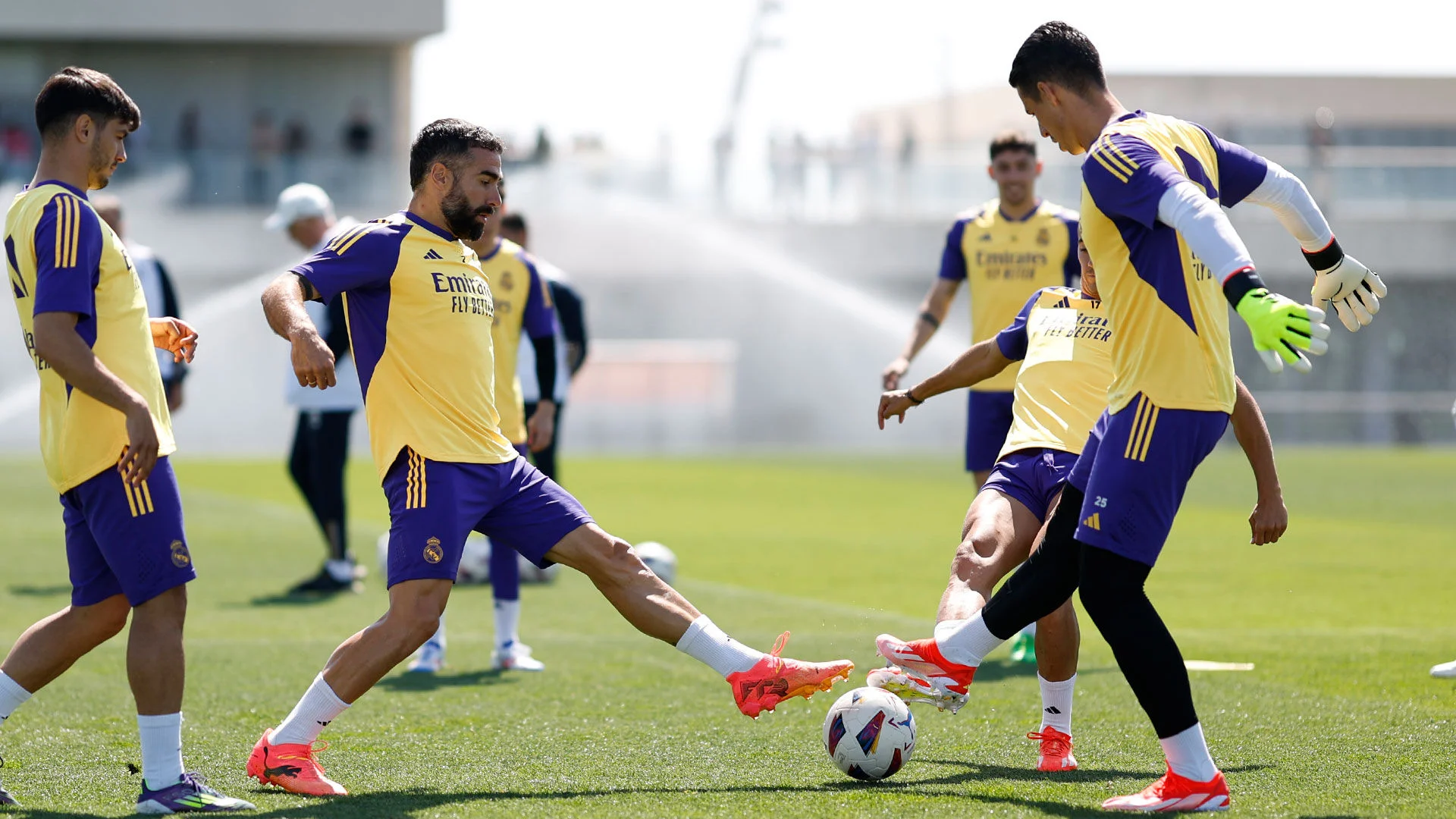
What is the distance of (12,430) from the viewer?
32969 mm

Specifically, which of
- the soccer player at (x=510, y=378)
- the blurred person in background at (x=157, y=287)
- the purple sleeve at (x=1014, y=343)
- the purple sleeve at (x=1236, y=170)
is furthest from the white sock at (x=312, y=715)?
the blurred person in background at (x=157, y=287)

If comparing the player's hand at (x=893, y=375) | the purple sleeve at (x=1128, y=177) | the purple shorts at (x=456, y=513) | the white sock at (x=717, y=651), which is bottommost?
the white sock at (x=717, y=651)

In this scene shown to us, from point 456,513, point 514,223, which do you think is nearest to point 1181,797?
point 456,513

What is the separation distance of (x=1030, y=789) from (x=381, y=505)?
14.4 metres

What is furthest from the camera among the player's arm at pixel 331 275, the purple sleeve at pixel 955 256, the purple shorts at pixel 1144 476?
the purple sleeve at pixel 955 256

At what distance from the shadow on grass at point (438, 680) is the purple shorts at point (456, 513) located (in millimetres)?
2310

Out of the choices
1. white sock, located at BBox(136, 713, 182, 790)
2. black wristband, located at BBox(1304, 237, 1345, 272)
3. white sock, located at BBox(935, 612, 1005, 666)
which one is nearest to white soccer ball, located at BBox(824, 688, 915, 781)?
white sock, located at BBox(935, 612, 1005, 666)

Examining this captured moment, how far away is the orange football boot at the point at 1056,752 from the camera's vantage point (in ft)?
18.2

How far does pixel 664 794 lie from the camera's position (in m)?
5.17

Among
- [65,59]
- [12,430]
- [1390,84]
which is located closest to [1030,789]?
[12,430]

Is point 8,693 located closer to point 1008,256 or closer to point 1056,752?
point 1056,752

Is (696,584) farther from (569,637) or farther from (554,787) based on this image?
(554,787)

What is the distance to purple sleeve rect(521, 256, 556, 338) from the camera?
27.8 ft

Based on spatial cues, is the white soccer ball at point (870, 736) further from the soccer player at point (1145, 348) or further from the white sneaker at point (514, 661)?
the white sneaker at point (514, 661)
